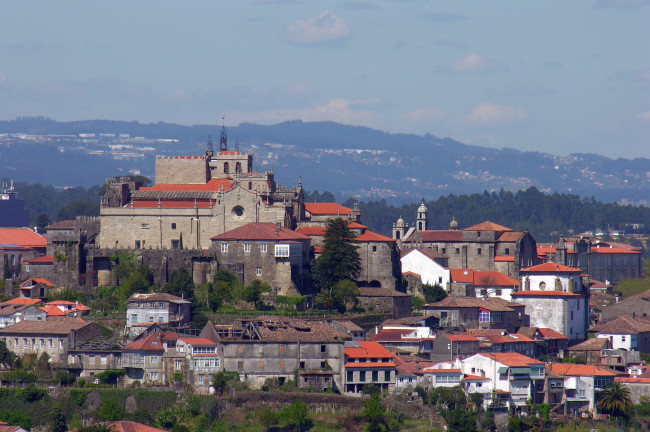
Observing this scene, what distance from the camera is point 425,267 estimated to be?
88875 mm

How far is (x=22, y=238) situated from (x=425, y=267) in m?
26.1

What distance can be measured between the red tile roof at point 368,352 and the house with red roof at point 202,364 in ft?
21.6

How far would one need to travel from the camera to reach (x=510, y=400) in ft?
225

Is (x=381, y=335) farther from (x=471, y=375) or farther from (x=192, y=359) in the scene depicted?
(x=192, y=359)

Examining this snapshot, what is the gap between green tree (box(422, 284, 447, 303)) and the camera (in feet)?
277

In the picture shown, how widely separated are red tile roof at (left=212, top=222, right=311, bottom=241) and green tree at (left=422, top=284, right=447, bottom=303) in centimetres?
851

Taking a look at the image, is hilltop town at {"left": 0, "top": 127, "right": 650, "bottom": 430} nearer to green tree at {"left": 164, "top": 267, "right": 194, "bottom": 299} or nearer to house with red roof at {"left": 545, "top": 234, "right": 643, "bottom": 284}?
green tree at {"left": 164, "top": 267, "right": 194, "bottom": 299}

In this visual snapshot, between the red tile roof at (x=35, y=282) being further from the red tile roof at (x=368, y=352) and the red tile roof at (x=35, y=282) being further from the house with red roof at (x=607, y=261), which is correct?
the house with red roof at (x=607, y=261)

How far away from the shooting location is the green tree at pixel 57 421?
215 ft

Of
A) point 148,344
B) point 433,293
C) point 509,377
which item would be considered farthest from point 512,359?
point 148,344

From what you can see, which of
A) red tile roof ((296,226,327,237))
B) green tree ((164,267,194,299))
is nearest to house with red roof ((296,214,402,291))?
red tile roof ((296,226,327,237))

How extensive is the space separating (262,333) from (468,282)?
924 inches

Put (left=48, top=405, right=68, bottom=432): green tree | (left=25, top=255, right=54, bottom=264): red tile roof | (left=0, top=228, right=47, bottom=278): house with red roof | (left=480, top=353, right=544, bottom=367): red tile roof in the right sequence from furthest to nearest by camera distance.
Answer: (left=0, top=228, right=47, bottom=278): house with red roof < (left=25, top=255, right=54, bottom=264): red tile roof < (left=480, top=353, right=544, bottom=367): red tile roof < (left=48, top=405, right=68, bottom=432): green tree

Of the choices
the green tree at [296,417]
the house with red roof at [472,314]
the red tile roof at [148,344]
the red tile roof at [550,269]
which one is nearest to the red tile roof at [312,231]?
the house with red roof at [472,314]
